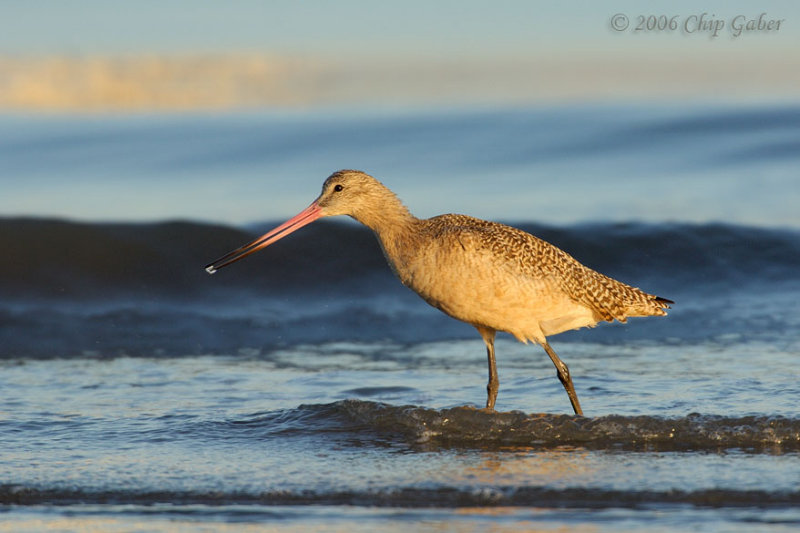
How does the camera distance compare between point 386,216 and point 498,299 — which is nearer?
point 498,299

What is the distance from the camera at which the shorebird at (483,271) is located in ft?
23.2

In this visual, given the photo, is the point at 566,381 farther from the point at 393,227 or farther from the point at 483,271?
the point at 393,227

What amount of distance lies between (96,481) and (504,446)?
2.15 meters

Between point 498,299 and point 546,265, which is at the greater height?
point 546,265

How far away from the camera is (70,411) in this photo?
7402mm

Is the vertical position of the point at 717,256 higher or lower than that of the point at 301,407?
higher

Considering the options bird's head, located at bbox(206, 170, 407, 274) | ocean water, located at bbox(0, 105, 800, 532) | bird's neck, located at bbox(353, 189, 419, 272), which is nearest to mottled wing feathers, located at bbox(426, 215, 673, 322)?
bird's neck, located at bbox(353, 189, 419, 272)

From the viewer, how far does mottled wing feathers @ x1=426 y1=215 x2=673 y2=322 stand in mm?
7160

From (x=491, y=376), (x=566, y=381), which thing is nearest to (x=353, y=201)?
(x=491, y=376)

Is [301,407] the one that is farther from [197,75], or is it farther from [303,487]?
[197,75]

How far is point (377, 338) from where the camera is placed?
10.2 metres

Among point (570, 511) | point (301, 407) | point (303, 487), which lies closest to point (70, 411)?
point (301, 407)

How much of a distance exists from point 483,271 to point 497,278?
10 cm

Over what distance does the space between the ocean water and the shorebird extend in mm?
552
